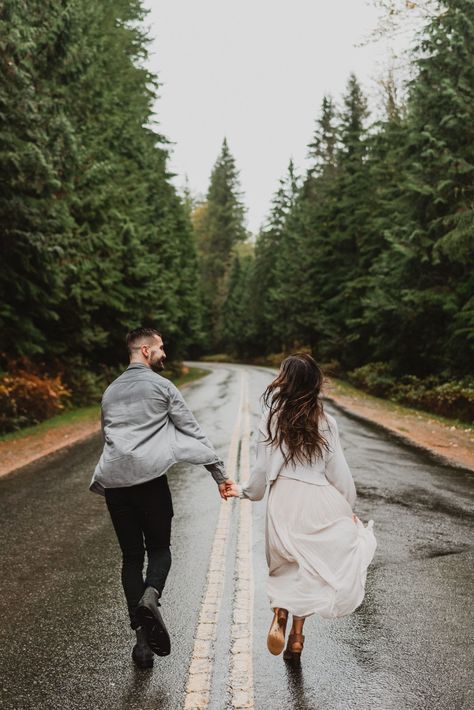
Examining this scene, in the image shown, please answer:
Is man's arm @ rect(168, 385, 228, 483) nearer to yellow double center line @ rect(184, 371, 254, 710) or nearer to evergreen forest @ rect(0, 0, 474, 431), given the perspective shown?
yellow double center line @ rect(184, 371, 254, 710)

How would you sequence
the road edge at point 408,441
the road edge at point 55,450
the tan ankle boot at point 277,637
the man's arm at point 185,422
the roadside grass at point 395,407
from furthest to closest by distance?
the roadside grass at point 395,407 < the road edge at point 408,441 < the road edge at point 55,450 < the man's arm at point 185,422 < the tan ankle boot at point 277,637

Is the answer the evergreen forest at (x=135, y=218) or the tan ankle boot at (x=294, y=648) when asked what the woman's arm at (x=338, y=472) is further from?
the evergreen forest at (x=135, y=218)

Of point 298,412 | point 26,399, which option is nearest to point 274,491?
point 298,412

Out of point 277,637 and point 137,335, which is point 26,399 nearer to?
point 137,335

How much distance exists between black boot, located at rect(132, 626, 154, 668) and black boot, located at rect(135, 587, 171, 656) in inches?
2.9

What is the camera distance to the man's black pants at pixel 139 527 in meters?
4.20

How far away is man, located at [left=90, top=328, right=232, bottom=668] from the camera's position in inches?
162

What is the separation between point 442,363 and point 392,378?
13.8 feet

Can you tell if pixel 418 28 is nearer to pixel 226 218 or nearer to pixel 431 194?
pixel 431 194

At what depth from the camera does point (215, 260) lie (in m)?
90.1

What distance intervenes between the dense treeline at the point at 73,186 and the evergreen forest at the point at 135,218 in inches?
2.2

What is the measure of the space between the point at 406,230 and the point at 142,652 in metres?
20.0

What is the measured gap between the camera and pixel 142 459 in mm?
4102

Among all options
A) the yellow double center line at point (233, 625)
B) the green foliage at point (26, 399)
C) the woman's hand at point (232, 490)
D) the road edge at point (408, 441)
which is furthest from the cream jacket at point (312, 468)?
the green foliage at point (26, 399)
